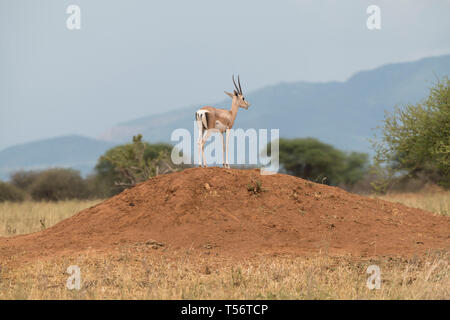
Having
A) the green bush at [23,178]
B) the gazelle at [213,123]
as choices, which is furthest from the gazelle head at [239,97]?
the green bush at [23,178]

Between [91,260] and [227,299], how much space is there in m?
→ 3.81

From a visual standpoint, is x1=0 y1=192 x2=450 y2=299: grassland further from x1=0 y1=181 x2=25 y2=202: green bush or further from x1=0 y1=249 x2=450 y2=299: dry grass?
x1=0 y1=181 x2=25 y2=202: green bush

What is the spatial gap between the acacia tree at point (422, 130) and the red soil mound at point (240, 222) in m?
5.13

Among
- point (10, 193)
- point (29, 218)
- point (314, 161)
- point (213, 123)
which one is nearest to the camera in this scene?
point (213, 123)

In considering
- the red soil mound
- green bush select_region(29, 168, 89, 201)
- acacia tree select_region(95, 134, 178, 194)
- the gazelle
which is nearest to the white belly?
the gazelle

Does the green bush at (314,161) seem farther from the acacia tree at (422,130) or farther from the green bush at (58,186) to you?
the acacia tree at (422,130)

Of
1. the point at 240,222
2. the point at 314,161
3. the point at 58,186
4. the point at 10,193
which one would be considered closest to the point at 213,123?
the point at 240,222

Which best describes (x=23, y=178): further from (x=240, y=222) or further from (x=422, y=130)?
(x=240, y=222)

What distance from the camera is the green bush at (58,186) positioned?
3494 cm

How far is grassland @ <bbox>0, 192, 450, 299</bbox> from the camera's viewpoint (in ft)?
25.7

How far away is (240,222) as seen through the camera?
39.1 feet

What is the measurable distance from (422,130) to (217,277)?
1251 centimetres

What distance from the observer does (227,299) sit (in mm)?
7359

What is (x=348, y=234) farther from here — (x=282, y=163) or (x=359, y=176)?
(x=359, y=176)
